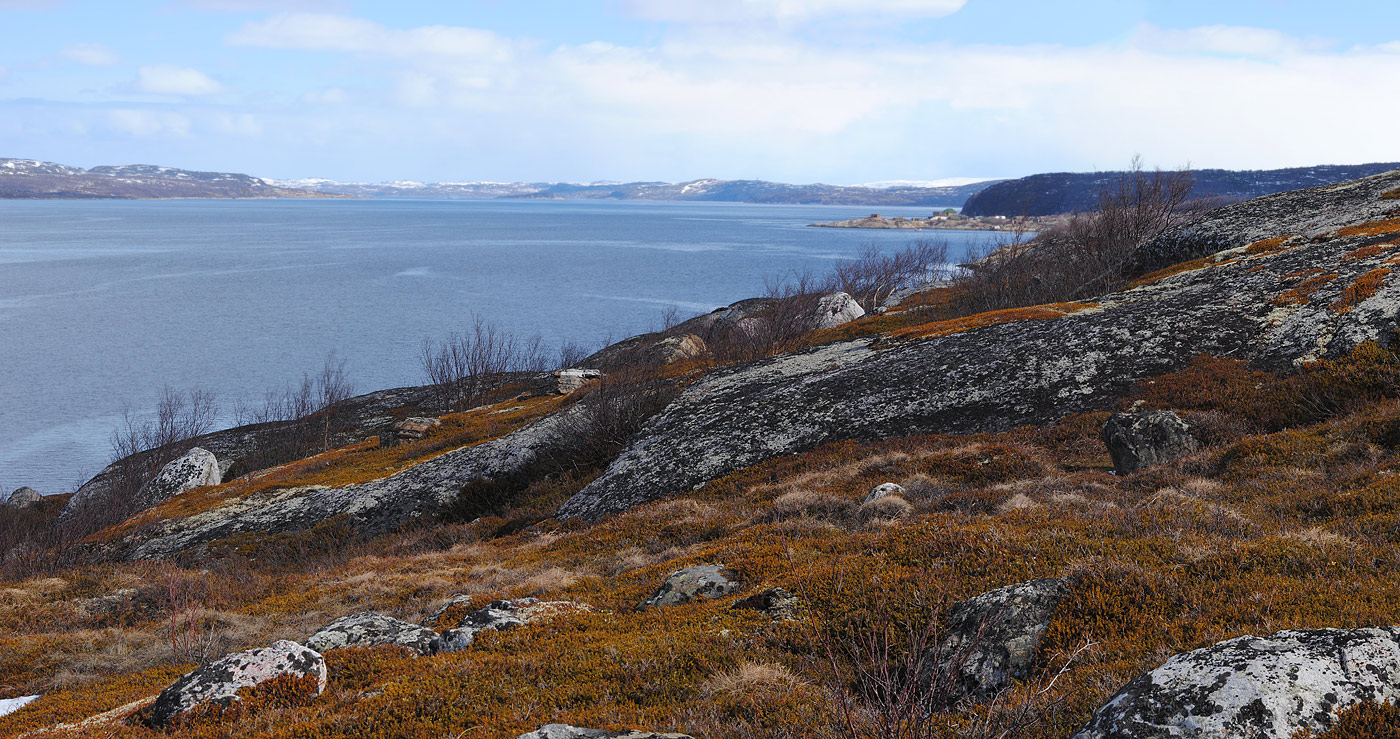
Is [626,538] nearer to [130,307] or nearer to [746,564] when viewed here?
[746,564]

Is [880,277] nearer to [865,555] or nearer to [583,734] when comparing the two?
[865,555]

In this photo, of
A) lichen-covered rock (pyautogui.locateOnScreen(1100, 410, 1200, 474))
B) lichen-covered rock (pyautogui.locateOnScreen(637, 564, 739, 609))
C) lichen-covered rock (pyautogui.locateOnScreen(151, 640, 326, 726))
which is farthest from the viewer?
lichen-covered rock (pyautogui.locateOnScreen(1100, 410, 1200, 474))

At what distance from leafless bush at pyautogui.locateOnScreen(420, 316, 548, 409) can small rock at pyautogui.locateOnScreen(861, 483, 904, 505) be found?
4827 cm

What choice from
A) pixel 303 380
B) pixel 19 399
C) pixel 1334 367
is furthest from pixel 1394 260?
pixel 19 399

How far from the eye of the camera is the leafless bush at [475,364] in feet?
201

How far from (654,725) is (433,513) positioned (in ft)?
75.9

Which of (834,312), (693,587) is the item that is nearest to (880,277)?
(834,312)

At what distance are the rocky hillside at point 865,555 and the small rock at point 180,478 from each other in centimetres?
623

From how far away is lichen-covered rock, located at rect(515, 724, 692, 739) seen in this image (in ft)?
20.8

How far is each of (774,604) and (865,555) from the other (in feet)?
Answer: 6.53

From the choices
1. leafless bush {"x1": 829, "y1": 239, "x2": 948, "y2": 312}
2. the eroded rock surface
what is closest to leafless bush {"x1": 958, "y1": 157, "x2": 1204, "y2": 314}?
leafless bush {"x1": 829, "y1": 239, "x2": 948, "y2": 312}

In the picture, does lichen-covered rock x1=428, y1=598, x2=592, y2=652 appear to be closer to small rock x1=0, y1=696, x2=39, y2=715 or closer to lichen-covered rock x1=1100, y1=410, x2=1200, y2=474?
small rock x1=0, y1=696, x2=39, y2=715

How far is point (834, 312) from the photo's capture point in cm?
6103

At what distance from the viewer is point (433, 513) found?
2823 centimetres
